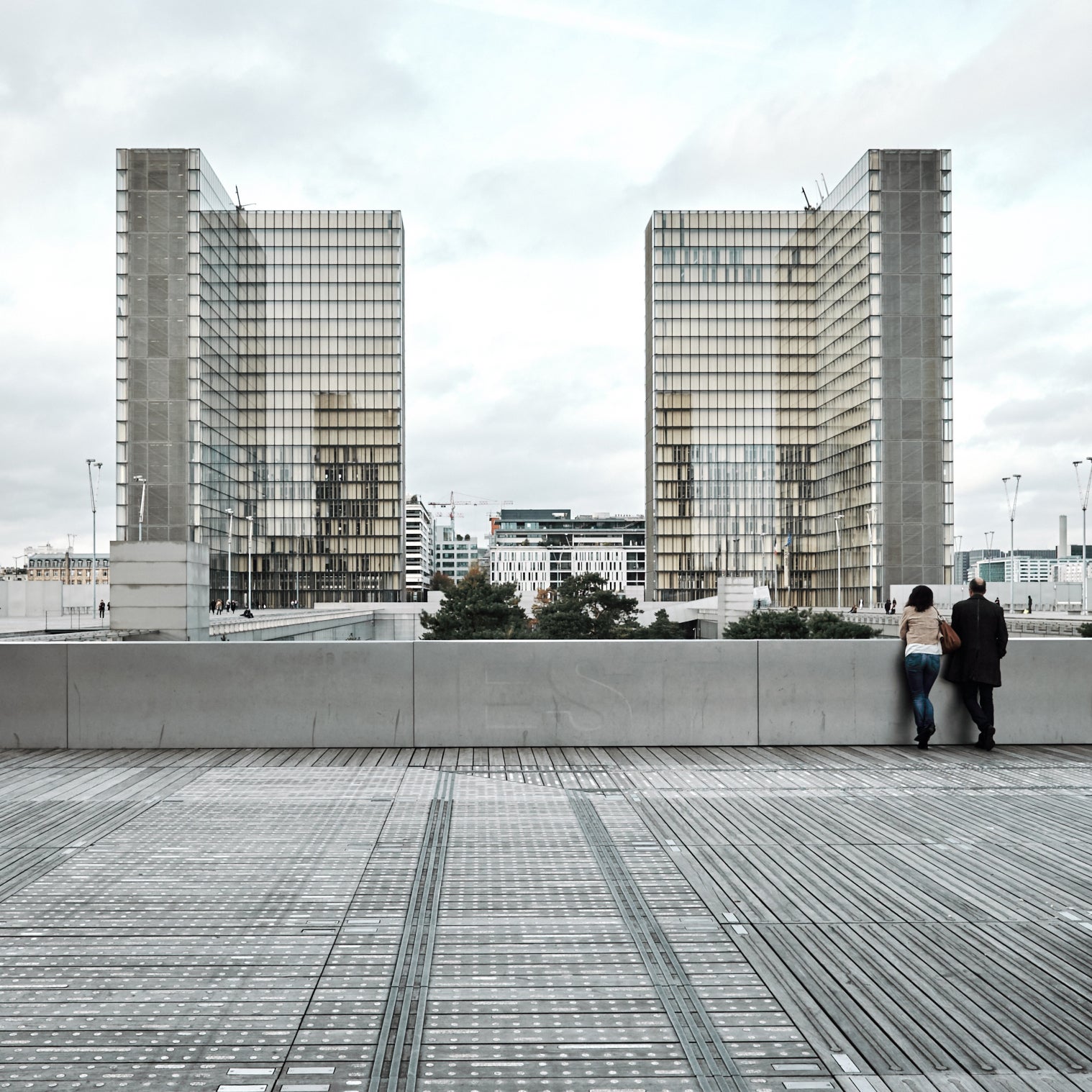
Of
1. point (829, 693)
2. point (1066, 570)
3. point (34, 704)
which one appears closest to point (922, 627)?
point (829, 693)

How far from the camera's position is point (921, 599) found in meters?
9.40

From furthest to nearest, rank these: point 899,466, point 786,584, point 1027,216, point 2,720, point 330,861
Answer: point 1027,216 < point 786,584 < point 899,466 < point 2,720 < point 330,861

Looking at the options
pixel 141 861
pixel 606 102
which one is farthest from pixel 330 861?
pixel 606 102

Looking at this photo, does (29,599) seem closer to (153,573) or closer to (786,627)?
(153,573)

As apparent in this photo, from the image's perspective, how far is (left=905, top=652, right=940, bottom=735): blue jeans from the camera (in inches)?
374

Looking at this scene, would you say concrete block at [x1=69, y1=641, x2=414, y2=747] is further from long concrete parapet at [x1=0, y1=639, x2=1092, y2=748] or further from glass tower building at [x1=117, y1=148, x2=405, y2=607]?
glass tower building at [x1=117, y1=148, x2=405, y2=607]

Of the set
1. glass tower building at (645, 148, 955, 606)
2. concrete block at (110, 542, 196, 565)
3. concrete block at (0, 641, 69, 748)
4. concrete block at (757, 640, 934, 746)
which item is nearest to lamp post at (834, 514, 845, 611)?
glass tower building at (645, 148, 955, 606)

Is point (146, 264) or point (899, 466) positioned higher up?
point (146, 264)

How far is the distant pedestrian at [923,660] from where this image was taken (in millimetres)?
9508

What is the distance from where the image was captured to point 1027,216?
13650cm

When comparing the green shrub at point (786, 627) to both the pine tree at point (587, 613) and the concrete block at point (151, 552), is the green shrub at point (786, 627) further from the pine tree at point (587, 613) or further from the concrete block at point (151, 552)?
Result: the concrete block at point (151, 552)

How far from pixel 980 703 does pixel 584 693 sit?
13.7 feet

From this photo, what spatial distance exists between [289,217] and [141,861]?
430 ft

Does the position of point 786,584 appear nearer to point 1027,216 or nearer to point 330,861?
point 1027,216
